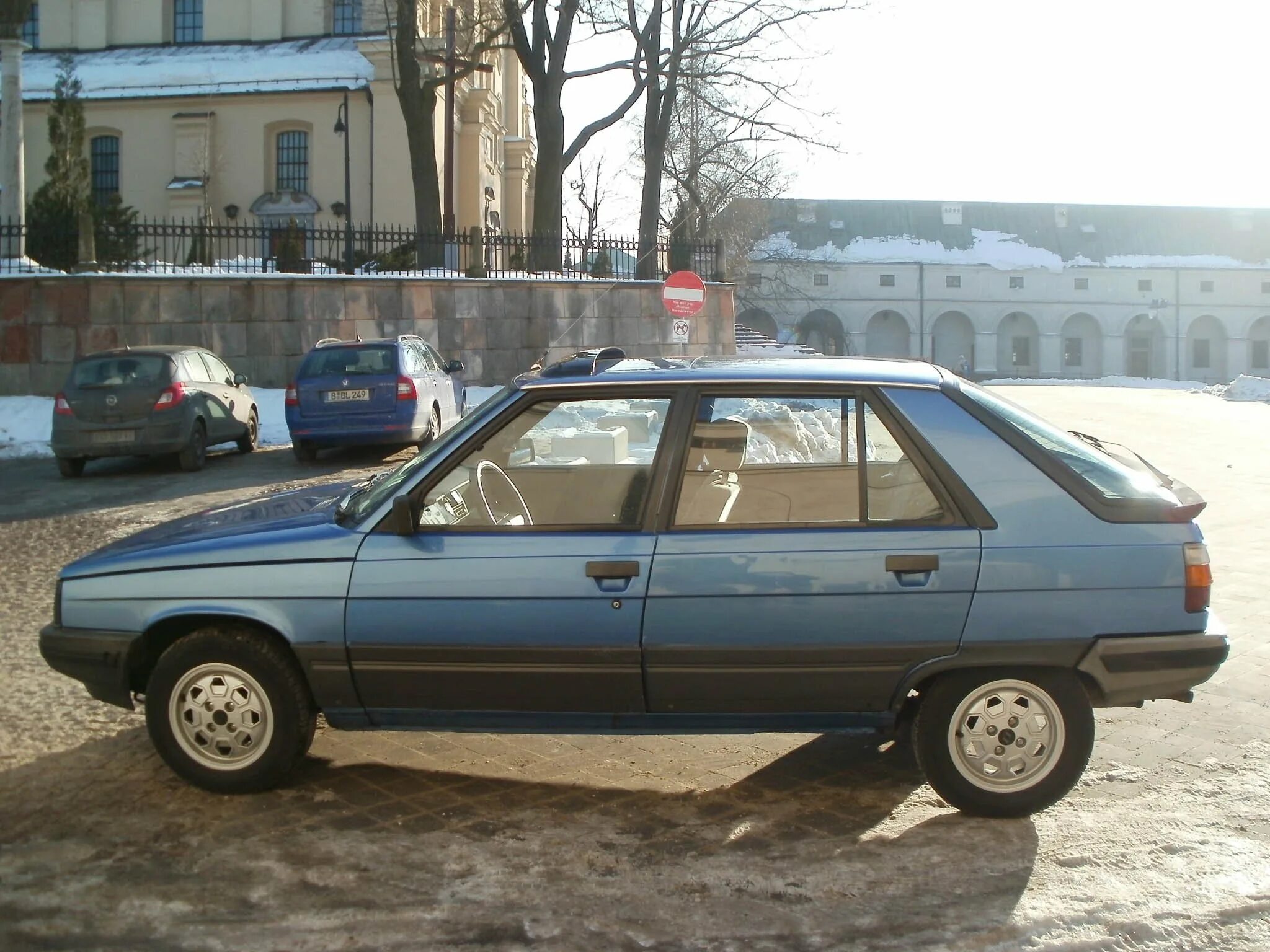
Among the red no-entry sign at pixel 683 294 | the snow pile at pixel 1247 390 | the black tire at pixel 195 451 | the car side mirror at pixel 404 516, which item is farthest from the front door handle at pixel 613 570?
the snow pile at pixel 1247 390

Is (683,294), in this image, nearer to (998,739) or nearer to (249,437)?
(249,437)

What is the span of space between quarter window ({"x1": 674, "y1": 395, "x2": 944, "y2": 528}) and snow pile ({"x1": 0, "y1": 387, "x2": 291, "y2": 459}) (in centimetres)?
1526

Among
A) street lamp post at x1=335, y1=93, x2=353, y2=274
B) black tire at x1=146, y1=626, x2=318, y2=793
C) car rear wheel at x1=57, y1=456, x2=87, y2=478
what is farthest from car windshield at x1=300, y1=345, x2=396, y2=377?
street lamp post at x1=335, y1=93, x2=353, y2=274

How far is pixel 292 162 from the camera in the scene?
42844mm

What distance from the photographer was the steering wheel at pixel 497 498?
4785mm

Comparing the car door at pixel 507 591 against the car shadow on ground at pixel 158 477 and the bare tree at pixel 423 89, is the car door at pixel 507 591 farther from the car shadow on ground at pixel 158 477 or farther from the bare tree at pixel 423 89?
the bare tree at pixel 423 89

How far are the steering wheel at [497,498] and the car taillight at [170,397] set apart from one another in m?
12.2

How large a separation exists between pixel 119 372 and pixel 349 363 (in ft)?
9.05

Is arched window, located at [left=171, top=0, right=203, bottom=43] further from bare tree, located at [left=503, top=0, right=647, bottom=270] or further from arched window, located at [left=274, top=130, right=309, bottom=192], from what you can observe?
bare tree, located at [left=503, top=0, right=647, bottom=270]

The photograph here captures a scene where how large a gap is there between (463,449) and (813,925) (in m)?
2.02

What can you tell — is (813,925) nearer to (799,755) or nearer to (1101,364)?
(799,755)

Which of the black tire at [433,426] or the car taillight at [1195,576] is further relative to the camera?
the black tire at [433,426]

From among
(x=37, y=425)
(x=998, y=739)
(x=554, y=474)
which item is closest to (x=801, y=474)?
(x=554, y=474)

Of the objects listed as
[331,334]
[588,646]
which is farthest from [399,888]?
[331,334]
